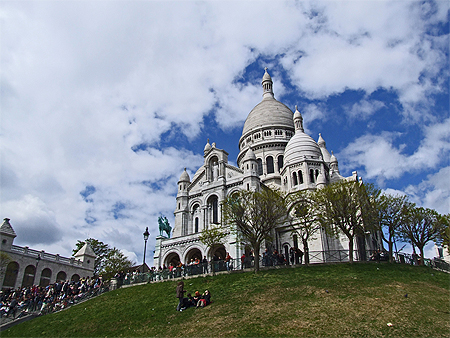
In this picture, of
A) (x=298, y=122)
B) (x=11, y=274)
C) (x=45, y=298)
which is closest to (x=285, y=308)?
(x=45, y=298)

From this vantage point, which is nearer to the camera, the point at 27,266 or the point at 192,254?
the point at 27,266

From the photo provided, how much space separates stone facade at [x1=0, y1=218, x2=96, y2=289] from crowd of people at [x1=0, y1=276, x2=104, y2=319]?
8.61m

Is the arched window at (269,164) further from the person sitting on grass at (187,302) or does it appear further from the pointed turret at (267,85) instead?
the person sitting on grass at (187,302)

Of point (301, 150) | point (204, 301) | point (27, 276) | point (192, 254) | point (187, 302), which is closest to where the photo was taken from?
point (204, 301)

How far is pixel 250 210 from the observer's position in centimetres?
3042

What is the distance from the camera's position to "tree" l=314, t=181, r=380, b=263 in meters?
29.5

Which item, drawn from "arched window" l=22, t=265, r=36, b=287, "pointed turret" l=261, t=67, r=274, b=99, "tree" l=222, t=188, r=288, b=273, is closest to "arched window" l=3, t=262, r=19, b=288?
"arched window" l=22, t=265, r=36, b=287

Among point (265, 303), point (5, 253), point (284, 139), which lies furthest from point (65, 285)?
point (284, 139)

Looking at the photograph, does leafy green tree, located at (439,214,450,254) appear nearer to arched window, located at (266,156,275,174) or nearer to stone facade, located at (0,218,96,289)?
arched window, located at (266,156,275,174)

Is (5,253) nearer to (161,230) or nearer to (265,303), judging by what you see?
(161,230)

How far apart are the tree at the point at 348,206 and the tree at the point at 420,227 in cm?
376

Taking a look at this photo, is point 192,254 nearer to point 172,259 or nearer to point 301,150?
point 172,259

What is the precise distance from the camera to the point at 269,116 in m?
62.0

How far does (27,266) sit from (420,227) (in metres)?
40.3
